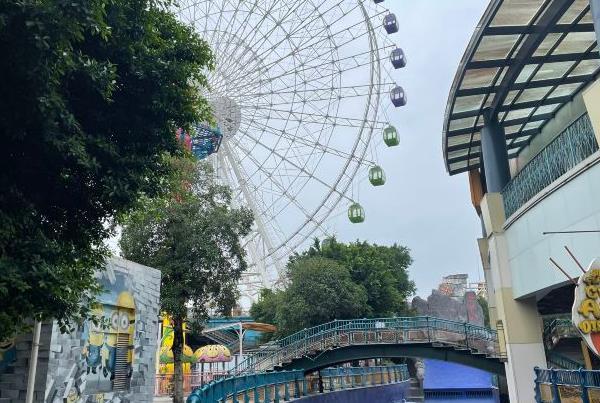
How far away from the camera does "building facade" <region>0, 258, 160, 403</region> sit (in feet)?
34.7

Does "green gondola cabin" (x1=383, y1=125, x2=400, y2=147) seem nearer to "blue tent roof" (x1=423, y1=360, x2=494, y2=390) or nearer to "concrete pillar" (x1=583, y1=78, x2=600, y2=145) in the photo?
"blue tent roof" (x1=423, y1=360, x2=494, y2=390)

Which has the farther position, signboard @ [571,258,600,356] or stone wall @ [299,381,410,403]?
stone wall @ [299,381,410,403]

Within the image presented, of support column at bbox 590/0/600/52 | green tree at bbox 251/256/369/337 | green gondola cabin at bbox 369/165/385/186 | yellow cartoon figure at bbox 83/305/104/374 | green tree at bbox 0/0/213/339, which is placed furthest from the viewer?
green gondola cabin at bbox 369/165/385/186

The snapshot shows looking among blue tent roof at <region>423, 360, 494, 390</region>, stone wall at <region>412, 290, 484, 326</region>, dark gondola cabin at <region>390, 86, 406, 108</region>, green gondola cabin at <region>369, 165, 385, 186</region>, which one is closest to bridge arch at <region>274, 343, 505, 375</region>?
green gondola cabin at <region>369, 165, 385, 186</region>

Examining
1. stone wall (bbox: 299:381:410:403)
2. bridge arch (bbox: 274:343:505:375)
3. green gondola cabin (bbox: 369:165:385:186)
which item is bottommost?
stone wall (bbox: 299:381:410:403)

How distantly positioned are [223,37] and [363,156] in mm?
11739

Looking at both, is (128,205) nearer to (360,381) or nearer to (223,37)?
(360,381)

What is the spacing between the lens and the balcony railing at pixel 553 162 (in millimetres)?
10047

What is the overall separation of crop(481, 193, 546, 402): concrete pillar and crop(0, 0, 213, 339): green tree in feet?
32.1

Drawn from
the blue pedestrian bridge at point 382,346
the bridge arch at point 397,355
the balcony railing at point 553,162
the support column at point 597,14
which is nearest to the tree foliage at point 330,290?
the blue pedestrian bridge at point 382,346

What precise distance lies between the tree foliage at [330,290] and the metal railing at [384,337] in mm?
6708

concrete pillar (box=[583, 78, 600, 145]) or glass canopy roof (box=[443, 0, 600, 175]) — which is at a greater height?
glass canopy roof (box=[443, 0, 600, 175])

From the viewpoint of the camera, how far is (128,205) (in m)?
7.65

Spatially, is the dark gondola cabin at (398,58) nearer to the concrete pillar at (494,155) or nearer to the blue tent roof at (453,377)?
the concrete pillar at (494,155)
